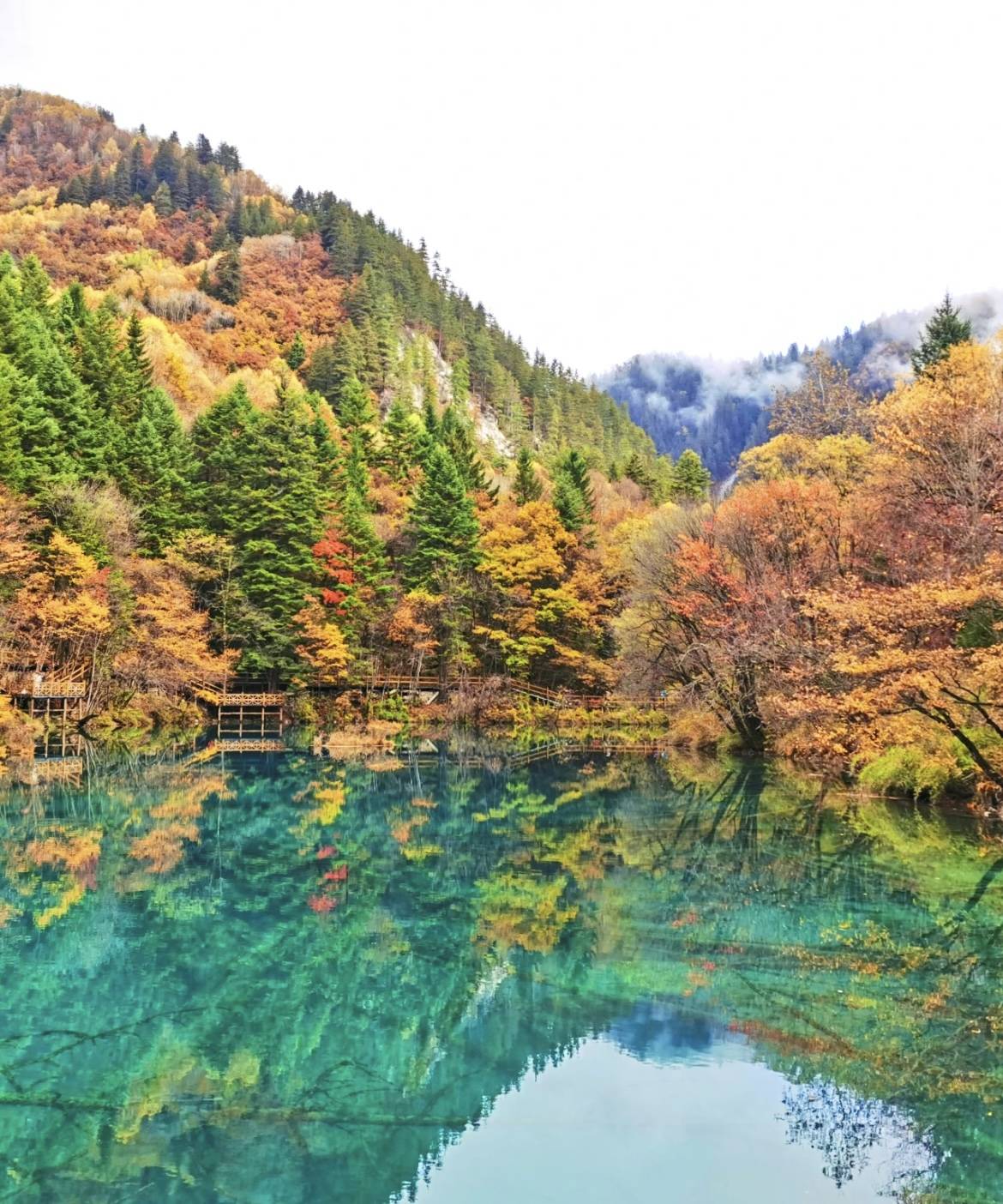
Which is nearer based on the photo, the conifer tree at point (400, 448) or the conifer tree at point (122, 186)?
the conifer tree at point (400, 448)

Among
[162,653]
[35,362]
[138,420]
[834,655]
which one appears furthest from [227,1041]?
[138,420]

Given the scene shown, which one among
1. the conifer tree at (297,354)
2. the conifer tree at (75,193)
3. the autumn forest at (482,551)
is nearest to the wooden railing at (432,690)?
the autumn forest at (482,551)

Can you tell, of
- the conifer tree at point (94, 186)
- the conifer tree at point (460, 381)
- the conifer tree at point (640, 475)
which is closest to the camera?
the conifer tree at point (640, 475)

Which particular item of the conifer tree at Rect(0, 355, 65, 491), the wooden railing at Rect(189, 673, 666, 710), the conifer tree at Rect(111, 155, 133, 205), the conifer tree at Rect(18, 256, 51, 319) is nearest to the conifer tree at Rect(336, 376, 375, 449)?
the conifer tree at Rect(18, 256, 51, 319)

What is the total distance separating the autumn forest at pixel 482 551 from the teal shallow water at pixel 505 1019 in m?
4.85

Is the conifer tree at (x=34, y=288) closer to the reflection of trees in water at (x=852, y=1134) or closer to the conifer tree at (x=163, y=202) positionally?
the reflection of trees in water at (x=852, y=1134)

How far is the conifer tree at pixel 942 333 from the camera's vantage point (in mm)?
38406

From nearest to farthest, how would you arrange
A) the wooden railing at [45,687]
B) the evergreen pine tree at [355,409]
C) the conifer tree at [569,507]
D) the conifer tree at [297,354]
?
the wooden railing at [45,687] < the conifer tree at [569,507] < the evergreen pine tree at [355,409] < the conifer tree at [297,354]

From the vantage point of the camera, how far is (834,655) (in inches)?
752

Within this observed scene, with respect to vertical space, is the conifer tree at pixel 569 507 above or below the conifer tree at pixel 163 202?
below

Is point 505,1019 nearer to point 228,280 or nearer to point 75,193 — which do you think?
point 228,280

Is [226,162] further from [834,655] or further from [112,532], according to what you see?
[834,655]

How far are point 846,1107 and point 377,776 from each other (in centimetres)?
2204

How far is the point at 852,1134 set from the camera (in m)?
6.84
